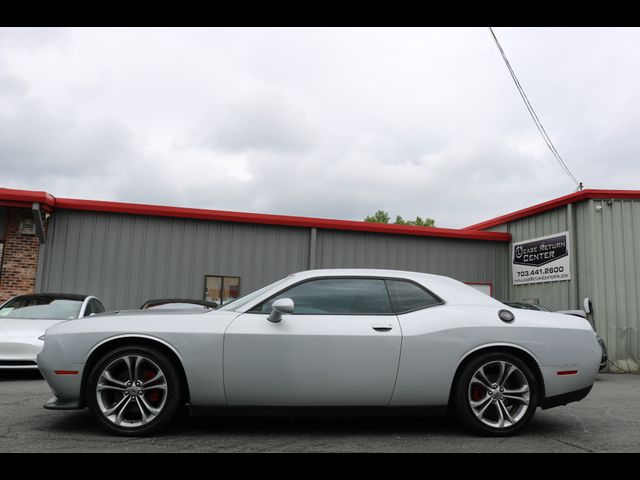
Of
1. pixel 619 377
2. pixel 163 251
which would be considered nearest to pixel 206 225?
pixel 163 251

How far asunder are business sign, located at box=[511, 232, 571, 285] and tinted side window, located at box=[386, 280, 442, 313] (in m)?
9.97

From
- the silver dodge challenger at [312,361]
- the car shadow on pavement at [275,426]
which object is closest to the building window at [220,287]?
the car shadow on pavement at [275,426]

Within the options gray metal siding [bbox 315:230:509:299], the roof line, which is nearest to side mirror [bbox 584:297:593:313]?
gray metal siding [bbox 315:230:509:299]

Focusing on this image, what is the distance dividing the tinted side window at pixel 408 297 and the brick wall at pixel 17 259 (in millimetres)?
10910

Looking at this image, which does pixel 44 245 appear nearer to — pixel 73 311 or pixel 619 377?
pixel 73 311

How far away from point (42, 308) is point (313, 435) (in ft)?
20.9

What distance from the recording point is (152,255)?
44.9ft

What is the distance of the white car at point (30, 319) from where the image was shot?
25.5ft

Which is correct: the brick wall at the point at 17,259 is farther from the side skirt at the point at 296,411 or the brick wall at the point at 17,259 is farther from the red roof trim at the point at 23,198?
the side skirt at the point at 296,411

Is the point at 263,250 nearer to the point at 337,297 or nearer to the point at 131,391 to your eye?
the point at 337,297

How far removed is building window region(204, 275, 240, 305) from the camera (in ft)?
46.1

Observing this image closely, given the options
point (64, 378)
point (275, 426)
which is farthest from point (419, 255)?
point (64, 378)

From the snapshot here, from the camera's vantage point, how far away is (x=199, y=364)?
429 centimetres

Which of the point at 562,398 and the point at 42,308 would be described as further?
the point at 42,308
